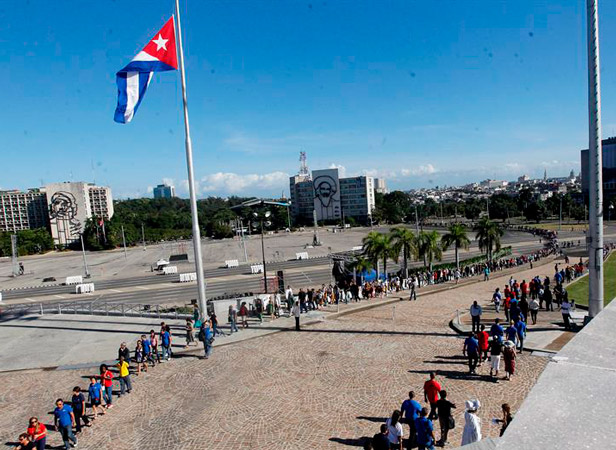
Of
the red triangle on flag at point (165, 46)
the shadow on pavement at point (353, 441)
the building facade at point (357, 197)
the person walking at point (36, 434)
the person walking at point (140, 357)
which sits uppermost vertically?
the red triangle on flag at point (165, 46)

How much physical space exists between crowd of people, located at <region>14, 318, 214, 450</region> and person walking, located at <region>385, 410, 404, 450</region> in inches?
277

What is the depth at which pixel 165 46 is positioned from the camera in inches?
629

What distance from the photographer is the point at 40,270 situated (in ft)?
229

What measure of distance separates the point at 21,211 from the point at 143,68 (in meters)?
155

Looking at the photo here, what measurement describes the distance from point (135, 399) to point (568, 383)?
1099cm

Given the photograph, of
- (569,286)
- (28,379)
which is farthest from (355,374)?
(569,286)

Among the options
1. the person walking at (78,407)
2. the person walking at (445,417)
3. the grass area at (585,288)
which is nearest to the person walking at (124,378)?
the person walking at (78,407)

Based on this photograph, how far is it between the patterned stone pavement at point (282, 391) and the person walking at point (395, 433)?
1.39 m

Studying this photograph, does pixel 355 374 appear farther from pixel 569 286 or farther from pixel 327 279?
pixel 327 279

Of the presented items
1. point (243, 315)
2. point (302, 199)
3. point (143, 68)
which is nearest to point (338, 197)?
point (302, 199)

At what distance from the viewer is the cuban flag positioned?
15.6 metres

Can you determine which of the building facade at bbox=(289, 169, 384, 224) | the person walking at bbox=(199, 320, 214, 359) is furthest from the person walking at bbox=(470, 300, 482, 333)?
the building facade at bbox=(289, 169, 384, 224)

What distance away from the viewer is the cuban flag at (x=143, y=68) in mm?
15555

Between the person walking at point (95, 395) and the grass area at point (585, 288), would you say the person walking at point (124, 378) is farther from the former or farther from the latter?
the grass area at point (585, 288)
